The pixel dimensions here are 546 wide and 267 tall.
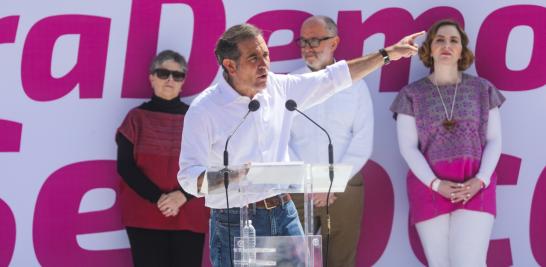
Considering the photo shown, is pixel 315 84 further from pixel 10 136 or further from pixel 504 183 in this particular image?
pixel 10 136

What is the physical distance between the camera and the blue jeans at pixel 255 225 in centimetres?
359

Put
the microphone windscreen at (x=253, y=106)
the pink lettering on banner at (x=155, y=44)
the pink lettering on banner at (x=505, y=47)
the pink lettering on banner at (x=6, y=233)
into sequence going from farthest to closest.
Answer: the pink lettering on banner at (x=505, y=47) → the pink lettering on banner at (x=155, y=44) → the pink lettering on banner at (x=6, y=233) → the microphone windscreen at (x=253, y=106)

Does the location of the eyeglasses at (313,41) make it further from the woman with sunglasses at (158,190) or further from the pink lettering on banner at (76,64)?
the pink lettering on banner at (76,64)

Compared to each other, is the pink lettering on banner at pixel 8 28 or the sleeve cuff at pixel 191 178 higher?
the pink lettering on banner at pixel 8 28

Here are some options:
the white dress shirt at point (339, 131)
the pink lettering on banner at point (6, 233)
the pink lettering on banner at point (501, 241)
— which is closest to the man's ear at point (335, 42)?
the white dress shirt at point (339, 131)

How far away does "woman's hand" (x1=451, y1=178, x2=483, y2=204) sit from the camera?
537 centimetres

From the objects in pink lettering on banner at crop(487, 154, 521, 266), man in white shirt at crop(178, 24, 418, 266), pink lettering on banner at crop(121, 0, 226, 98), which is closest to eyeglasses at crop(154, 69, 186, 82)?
pink lettering on banner at crop(121, 0, 226, 98)

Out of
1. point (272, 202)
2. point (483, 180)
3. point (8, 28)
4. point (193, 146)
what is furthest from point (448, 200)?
point (8, 28)

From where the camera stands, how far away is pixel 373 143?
5.98m

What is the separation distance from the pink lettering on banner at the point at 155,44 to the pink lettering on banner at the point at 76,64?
0.55 ft

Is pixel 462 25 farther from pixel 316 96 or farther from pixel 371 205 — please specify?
pixel 316 96

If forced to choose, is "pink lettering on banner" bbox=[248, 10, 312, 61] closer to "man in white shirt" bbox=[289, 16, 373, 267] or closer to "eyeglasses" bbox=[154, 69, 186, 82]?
"man in white shirt" bbox=[289, 16, 373, 267]

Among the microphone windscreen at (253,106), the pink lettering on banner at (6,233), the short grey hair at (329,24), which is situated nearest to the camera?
the microphone windscreen at (253,106)

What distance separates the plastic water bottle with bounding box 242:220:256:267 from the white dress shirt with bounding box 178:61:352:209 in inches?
7.1
